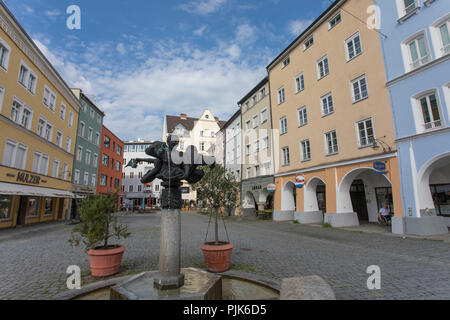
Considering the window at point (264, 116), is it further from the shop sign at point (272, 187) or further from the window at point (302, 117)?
the shop sign at point (272, 187)

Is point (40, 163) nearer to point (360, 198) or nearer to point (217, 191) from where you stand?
point (217, 191)

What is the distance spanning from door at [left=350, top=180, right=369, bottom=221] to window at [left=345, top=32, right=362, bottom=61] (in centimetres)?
966

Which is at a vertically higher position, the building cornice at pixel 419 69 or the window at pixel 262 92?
the window at pixel 262 92

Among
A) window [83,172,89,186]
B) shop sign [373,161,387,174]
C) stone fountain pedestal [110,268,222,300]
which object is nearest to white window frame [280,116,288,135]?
shop sign [373,161,387,174]

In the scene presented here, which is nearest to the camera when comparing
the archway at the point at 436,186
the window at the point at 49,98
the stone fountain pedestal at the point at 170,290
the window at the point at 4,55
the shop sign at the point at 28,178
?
the stone fountain pedestal at the point at 170,290

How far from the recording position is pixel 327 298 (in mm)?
2459

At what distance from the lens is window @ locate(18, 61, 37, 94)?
18.5 metres

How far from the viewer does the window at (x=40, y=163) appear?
67.1 ft

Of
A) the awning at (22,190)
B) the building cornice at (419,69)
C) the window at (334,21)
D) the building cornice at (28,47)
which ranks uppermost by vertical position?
the window at (334,21)

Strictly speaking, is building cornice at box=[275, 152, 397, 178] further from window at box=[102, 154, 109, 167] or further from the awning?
window at box=[102, 154, 109, 167]

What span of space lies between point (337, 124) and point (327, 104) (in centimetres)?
213

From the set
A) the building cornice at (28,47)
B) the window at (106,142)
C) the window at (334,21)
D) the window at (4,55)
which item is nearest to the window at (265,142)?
the window at (334,21)

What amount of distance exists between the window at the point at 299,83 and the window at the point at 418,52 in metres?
8.90
